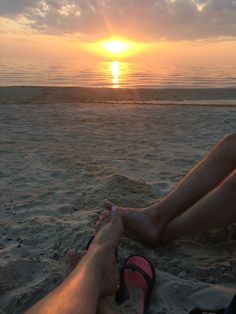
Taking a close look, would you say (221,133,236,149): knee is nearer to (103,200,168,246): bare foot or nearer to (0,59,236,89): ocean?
(103,200,168,246): bare foot

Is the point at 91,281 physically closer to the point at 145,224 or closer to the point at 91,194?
the point at 145,224

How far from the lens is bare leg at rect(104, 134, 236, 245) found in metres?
2.32

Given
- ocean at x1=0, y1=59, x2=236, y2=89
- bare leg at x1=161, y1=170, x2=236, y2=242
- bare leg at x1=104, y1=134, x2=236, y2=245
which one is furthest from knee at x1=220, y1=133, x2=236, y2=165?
ocean at x1=0, y1=59, x2=236, y2=89

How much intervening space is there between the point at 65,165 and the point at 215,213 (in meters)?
2.41

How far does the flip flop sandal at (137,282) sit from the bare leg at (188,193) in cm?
27

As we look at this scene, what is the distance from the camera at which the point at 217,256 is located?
2.39 metres

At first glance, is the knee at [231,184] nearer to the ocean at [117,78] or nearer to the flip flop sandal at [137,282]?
the flip flop sandal at [137,282]

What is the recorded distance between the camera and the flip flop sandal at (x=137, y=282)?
76.0 inches

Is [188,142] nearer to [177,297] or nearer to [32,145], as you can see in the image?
[32,145]

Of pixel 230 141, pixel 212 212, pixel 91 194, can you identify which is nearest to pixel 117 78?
pixel 91 194

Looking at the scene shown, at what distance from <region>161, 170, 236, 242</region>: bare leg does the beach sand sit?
0.23 meters

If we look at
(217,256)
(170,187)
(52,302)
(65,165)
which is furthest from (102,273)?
(65,165)

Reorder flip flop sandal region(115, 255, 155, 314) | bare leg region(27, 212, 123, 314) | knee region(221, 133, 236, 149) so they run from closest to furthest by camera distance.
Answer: bare leg region(27, 212, 123, 314) < flip flop sandal region(115, 255, 155, 314) < knee region(221, 133, 236, 149)

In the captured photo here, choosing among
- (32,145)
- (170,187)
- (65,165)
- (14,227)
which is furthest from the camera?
(32,145)
